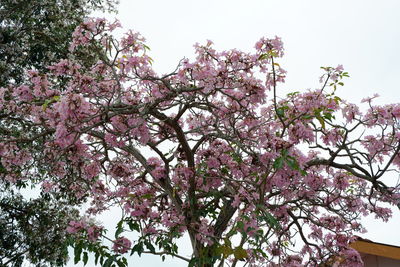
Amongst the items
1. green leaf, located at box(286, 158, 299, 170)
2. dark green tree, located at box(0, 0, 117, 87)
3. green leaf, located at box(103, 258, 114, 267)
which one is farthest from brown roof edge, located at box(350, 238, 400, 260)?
dark green tree, located at box(0, 0, 117, 87)

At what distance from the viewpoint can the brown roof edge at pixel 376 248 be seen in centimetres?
676

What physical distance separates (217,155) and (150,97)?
1066 millimetres

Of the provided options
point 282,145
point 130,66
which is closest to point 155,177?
point 130,66

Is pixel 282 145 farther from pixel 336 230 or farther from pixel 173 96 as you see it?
pixel 336 230

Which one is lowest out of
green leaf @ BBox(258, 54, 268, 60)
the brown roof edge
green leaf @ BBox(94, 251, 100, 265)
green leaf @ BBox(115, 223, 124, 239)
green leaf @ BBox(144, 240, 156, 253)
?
green leaf @ BBox(94, 251, 100, 265)

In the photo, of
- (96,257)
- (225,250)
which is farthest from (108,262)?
(225,250)

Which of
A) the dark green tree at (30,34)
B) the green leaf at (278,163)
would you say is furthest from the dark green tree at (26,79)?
the green leaf at (278,163)

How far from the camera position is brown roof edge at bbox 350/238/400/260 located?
6.76 meters

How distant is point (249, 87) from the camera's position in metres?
5.16

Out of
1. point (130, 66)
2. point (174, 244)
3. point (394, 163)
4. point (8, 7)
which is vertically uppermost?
point (8, 7)

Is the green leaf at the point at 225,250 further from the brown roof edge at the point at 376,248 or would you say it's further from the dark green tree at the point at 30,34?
the dark green tree at the point at 30,34

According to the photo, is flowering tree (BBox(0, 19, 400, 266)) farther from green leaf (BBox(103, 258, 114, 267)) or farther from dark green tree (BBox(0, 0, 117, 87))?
dark green tree (BBox(0, 0, 117, 87))

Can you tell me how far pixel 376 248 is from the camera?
6887 mm

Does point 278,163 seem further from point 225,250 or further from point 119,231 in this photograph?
point 119,231
